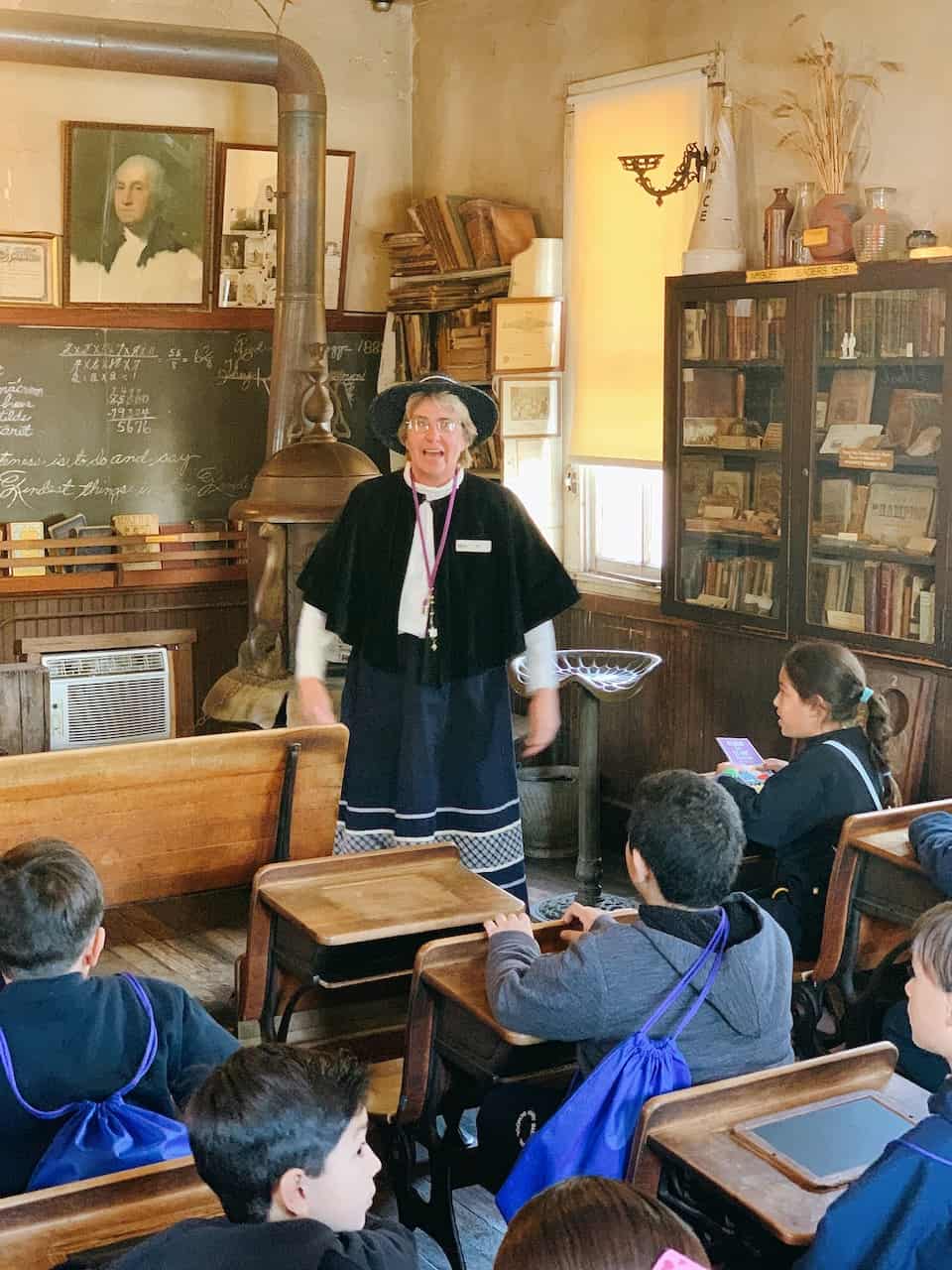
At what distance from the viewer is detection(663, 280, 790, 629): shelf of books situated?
17.2ft

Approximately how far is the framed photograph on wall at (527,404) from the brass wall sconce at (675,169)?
2.84 feet

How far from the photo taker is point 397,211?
24.3ft

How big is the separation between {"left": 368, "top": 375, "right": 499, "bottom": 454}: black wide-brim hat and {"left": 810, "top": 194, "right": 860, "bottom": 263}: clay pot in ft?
5.26

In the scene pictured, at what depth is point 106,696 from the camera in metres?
6.86

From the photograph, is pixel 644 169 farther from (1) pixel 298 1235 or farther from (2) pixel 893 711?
(1) pixel 298 1235

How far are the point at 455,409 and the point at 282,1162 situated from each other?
7.71 feet

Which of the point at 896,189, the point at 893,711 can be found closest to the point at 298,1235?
the point at 893,711

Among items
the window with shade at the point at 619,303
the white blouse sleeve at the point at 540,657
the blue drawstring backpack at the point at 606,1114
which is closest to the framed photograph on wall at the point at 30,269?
the window with shade at the point at 619,303

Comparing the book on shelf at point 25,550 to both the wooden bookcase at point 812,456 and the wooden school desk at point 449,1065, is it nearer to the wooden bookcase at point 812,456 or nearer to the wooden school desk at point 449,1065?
the wooden bookcase at point 812,456

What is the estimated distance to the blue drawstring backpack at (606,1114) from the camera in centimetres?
223

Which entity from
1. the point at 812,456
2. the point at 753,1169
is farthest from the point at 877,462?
the point at 753,1169

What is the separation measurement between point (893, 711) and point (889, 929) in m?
1.71

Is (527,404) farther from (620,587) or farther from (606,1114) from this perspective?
(606,1114)

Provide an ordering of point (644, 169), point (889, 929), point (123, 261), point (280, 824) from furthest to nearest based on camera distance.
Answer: point (123, 261) < point (644, 169) < point (280, 824) < point (889, 929)
